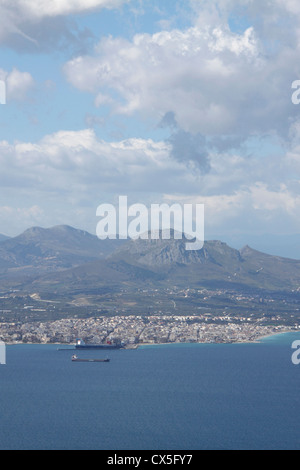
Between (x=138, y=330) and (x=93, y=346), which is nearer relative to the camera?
(x=93, y=346)

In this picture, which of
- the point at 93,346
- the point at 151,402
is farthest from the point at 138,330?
the point at 151,402

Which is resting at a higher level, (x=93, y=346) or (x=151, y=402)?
(x=93, y=346)

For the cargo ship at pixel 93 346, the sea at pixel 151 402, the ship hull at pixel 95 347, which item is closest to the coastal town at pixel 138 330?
the cargo ship at pixel 93 346

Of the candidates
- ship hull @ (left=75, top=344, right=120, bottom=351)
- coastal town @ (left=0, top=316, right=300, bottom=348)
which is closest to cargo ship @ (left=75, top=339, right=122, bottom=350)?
ship hull @ (left=75, top=344, right=120, bottom=351)

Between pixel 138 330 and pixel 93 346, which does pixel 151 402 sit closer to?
pixel 93 346

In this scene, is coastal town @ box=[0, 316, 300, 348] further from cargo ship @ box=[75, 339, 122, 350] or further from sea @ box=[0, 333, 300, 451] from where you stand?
sea @ box=[0, 333, 300, 451]

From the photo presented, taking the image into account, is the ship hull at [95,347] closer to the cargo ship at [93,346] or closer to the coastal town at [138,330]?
the cargo ship at [93,346]
